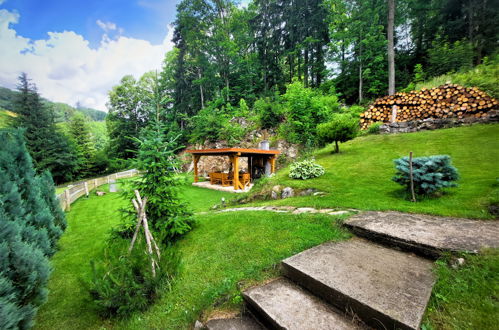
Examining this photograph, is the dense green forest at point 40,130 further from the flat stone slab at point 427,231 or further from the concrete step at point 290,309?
the flat stone slab at point 427,231

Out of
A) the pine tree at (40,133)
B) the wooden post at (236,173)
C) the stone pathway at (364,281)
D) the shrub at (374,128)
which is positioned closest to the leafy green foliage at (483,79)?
the shrub at (374,128)

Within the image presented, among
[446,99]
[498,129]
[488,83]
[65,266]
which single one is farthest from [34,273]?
[488,83]

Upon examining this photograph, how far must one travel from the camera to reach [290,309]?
1628 mm

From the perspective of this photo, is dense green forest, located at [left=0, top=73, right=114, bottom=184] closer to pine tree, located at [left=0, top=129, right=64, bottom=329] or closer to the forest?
the forest

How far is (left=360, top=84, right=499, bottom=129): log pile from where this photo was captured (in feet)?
26.2

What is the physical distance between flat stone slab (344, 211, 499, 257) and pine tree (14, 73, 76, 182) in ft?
78.1

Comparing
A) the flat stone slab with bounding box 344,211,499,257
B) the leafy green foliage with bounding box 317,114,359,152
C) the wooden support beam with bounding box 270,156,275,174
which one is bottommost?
the flat stone slab with bounding box 344,211,499,257

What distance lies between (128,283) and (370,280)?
2489 mm

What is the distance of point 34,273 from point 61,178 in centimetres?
2394

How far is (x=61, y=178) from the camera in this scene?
18.7 metres

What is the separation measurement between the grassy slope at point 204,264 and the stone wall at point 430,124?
358 inches

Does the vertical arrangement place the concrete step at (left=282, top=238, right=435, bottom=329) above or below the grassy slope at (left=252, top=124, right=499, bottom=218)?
below

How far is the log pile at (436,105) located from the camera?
7996 mm

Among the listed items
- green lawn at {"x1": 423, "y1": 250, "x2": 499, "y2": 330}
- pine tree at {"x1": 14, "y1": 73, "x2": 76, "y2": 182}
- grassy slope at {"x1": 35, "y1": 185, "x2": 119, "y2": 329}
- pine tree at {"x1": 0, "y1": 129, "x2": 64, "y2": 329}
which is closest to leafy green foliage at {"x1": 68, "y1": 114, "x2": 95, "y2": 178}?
pine tree at {"x1": 14, "y1": 73, "x2": 76, "y2": 182}
